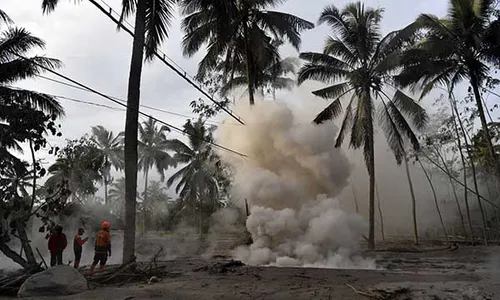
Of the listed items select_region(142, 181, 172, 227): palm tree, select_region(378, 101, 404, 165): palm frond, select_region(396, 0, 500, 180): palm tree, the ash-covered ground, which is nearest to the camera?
the ash-covered ground

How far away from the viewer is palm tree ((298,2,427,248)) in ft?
69.7

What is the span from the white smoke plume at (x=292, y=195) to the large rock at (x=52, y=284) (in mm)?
8657

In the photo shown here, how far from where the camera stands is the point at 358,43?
21.8m

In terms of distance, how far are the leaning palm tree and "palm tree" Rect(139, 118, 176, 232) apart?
92.2 ft

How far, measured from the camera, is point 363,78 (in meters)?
21.7

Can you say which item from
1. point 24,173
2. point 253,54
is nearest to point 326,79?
point 253,54

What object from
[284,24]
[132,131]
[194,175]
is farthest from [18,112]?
[194,175]

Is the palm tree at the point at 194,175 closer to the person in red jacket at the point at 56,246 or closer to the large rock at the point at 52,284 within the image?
the person in red jacket at the point at 56,246

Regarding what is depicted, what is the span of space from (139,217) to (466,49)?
40.6m

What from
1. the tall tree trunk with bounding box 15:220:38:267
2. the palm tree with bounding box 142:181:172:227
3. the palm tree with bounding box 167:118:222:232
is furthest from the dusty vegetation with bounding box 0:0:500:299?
the palm tree with bounding box 142:181:172:227

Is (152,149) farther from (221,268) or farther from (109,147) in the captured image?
(221,268)

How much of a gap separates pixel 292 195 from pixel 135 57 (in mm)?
8640

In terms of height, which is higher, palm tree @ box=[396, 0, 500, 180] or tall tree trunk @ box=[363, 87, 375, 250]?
palm tree @ box=[396, 0, 500, 180]

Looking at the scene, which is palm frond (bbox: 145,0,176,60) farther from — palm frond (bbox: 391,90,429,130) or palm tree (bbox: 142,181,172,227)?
palm tree (bbox: 142,181,172,227)
